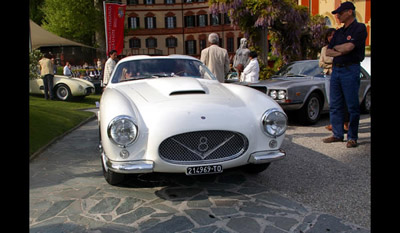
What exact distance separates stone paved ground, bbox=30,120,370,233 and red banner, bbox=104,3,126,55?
1509cm

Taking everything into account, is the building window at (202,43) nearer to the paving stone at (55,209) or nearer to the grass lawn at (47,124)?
the grass lawn at (47,124)

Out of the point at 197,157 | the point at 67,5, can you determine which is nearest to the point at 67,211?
the point at 197,157

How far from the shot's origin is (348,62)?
5.07 metres

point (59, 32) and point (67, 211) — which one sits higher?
point (59, 32)

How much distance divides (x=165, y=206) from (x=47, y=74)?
448 inches

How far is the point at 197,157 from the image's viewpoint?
337 centimetres

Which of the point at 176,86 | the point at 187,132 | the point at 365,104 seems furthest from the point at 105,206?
the point at 365,104

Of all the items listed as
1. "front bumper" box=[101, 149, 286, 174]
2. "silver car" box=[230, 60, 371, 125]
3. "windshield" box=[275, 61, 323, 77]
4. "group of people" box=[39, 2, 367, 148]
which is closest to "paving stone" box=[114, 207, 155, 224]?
"front bumper" box=[101, 149, 286, 174]

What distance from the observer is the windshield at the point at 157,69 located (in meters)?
4.99

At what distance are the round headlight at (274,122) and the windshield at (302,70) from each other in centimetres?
461

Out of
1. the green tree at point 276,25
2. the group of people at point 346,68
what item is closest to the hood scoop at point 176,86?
the group of people at point 346,68

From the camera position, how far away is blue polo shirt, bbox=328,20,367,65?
4.91 m
